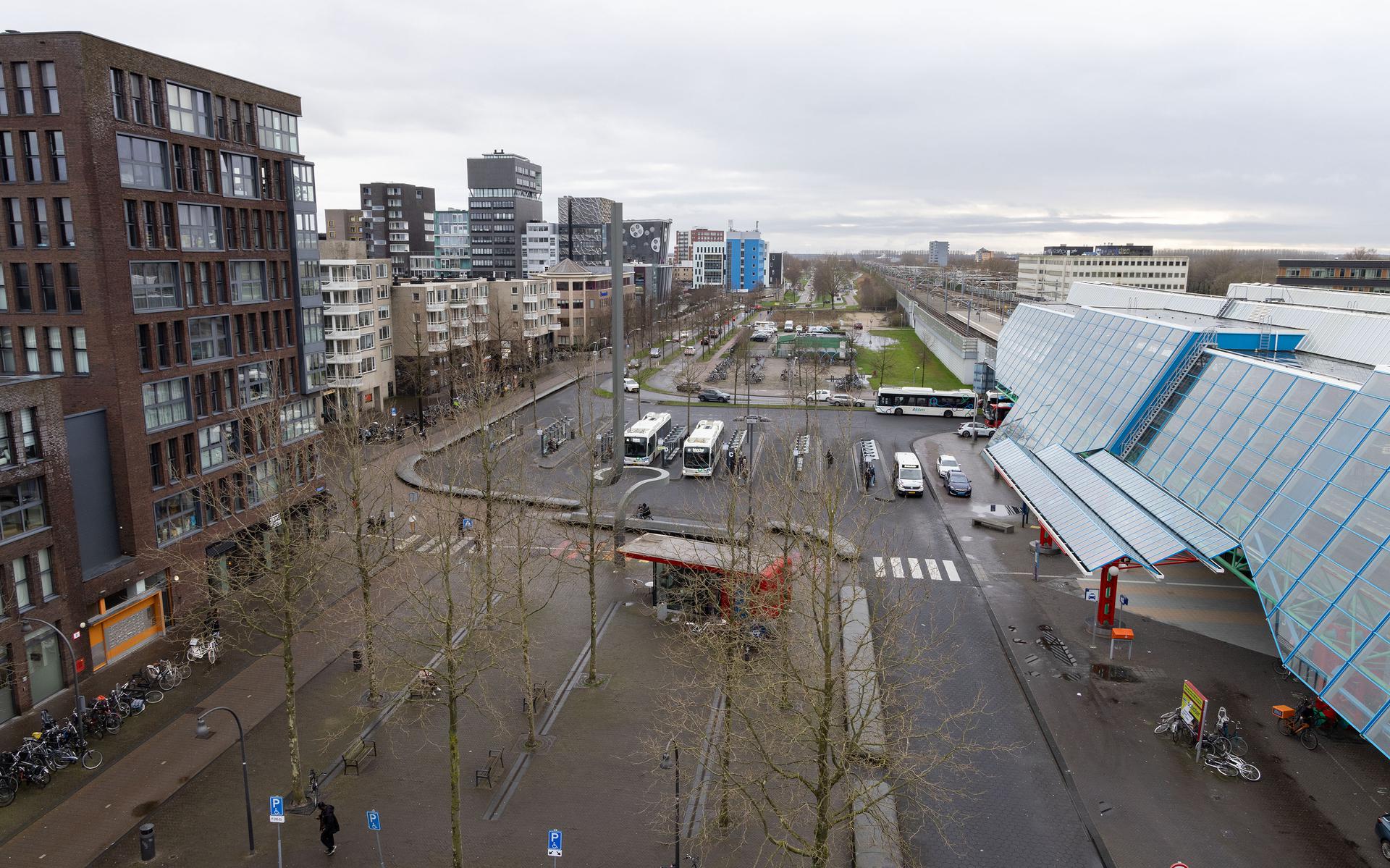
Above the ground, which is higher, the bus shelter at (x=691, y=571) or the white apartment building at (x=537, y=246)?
the white apartment building at (x=537, y=246)

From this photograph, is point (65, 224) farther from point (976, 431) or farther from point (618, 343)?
point (976, 431)

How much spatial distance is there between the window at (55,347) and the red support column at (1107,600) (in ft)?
123

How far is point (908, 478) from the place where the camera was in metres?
49.5

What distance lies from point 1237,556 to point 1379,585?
6629 mm

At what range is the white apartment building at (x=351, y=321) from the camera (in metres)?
65.5

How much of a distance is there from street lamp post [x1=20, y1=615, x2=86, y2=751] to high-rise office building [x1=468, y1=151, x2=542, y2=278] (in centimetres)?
13115

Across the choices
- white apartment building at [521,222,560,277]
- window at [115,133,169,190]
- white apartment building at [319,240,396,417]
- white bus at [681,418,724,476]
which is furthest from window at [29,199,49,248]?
white apartment building at [521,222,560,277]

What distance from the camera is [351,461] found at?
1074 inches

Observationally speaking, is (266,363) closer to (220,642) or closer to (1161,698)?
(220,642)

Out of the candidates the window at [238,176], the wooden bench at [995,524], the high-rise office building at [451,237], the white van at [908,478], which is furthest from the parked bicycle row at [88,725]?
the high-rise office building at [451,237]

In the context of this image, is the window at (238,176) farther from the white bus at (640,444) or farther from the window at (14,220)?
the white bus at (640,444)

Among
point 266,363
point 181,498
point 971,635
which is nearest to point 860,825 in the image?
point 971,635

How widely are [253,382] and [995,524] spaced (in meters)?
36.2

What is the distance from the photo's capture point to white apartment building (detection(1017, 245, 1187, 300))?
15675 centimetres
